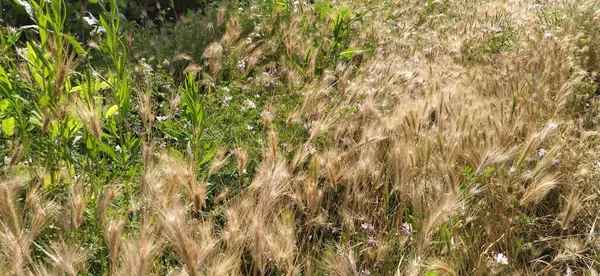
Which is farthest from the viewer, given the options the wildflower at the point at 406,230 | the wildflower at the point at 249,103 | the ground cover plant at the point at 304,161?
the wildflower at the point at 249,103

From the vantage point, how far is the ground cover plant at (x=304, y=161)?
1.54 metres

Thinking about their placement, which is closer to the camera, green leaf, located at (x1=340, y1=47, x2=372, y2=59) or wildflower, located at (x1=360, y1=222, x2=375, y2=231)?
wildflower, located at (x1=360, y1=222, x2=375, y2=231)

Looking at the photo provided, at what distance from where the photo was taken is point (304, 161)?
2.08 metres

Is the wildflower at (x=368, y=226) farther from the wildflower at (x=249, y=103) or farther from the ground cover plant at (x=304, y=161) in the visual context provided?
the wildflower at (x=249, y=103)

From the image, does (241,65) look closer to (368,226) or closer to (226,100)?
(226,100)

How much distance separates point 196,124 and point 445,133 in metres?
0.89

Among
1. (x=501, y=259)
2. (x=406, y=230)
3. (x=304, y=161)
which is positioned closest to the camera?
(x=501, y=259)

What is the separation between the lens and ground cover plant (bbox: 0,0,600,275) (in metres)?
1.54

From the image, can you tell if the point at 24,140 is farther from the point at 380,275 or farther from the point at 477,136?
the point at 477,136

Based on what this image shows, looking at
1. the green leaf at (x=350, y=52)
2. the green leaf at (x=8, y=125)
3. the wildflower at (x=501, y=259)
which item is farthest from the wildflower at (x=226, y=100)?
the wildflower at (x=501, y=259)

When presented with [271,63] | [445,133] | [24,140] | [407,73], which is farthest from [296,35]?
[24,140]

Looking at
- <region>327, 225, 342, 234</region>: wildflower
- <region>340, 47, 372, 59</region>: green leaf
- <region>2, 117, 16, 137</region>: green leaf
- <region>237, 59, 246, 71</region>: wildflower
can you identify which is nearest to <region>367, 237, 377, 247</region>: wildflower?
<region>327, 225, 342, 234</region>: wildflower

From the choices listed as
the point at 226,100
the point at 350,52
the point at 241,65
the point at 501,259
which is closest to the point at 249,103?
the point at 226,100

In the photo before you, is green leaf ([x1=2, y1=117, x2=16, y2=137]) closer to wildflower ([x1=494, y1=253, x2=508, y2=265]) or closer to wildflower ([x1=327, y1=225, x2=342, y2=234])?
wildflower ([x1=327, y1=225, x2=342, y2=234])
